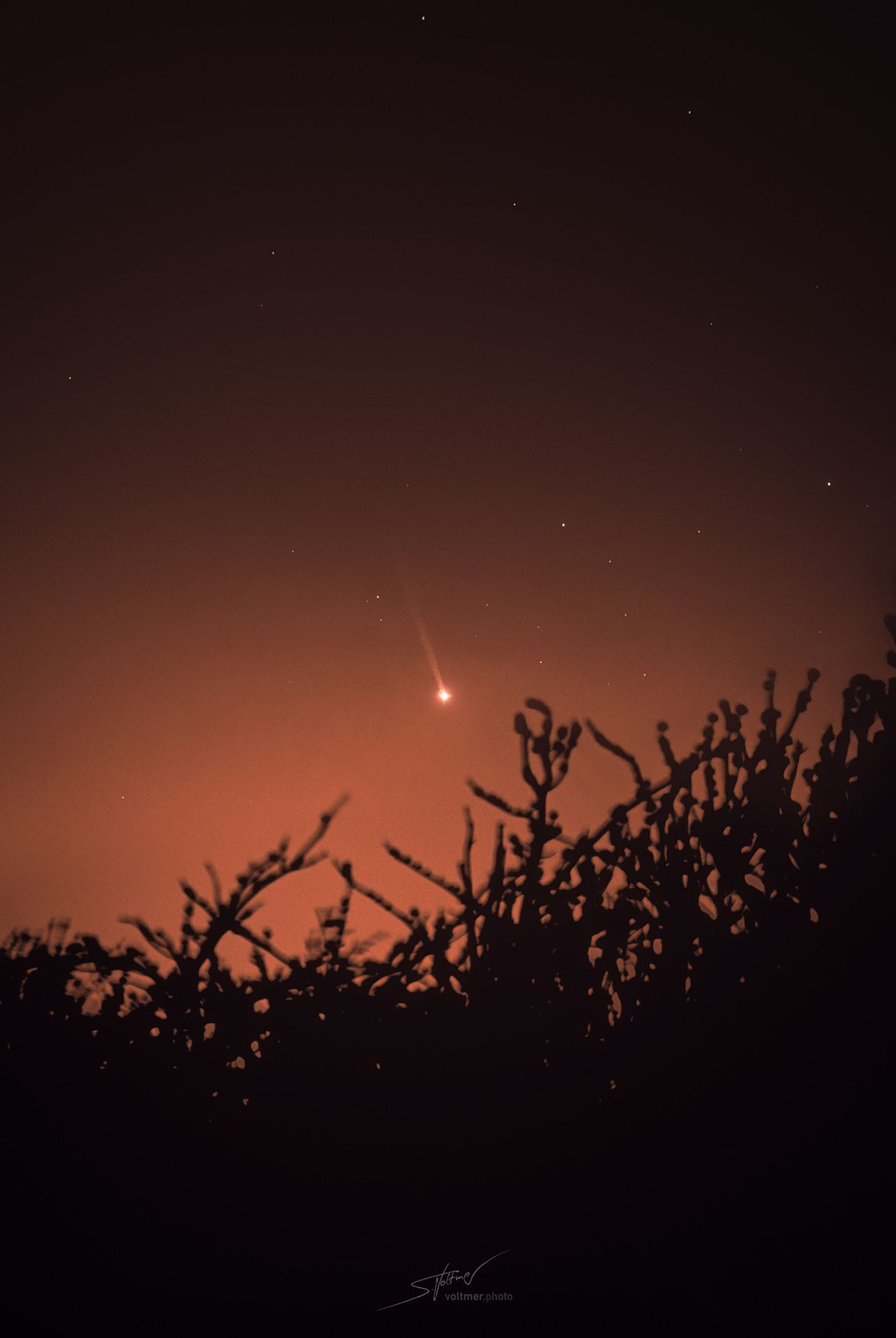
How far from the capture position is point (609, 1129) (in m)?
5.27

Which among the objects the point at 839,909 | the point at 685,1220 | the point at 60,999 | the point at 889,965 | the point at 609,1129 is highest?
the point at 60,999

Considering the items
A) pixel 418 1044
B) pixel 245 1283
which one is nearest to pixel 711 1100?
pixel 418 1044

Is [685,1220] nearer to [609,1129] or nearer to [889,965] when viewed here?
[609,1129]

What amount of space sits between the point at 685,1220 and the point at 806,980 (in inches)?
62.3

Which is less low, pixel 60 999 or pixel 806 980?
pixel 60 999

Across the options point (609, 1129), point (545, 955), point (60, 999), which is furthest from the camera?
point (60, 999)

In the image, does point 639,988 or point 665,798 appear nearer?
point 639,988
